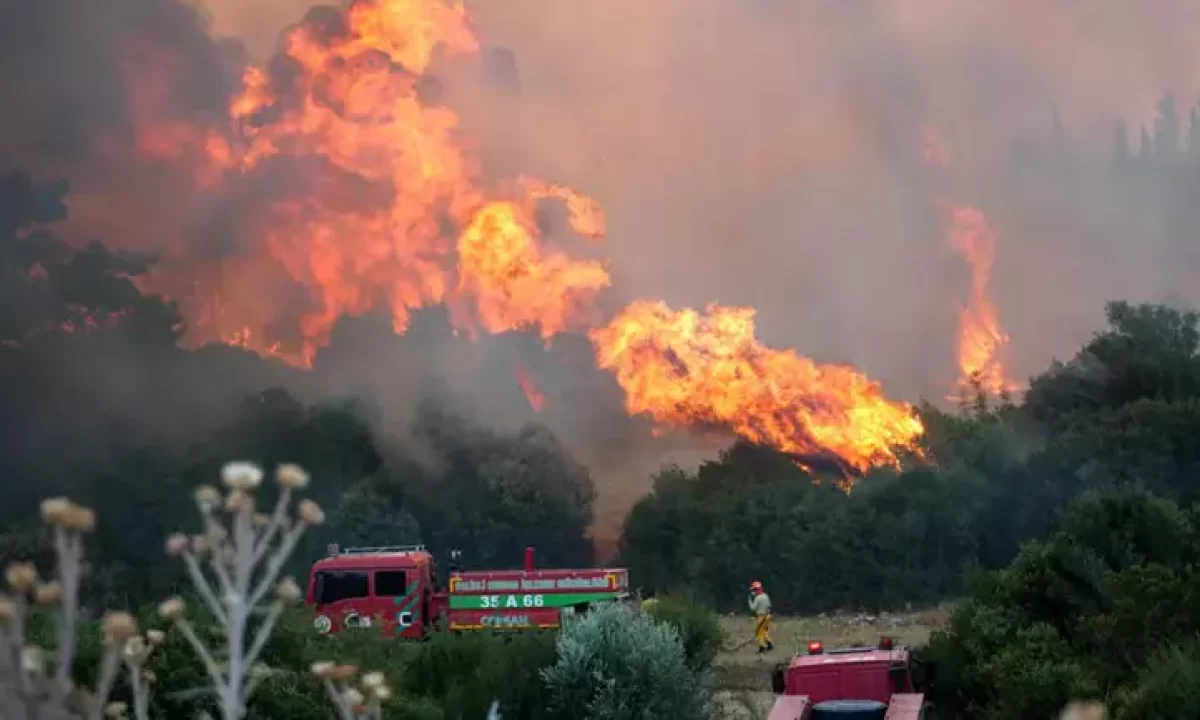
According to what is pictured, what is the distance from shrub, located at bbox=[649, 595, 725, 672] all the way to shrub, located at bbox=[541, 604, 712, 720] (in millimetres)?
2601

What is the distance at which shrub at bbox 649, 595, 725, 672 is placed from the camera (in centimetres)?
1878

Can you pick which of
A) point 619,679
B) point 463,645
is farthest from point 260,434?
point 619,679

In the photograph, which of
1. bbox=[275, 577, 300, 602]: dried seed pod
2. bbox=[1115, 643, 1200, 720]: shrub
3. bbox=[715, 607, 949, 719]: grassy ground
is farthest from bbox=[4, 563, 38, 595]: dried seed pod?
bbox=[715, 607, 949, 719]: grassy ground

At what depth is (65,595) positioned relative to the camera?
10.7 feet

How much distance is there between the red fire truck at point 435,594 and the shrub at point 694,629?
3.97 m

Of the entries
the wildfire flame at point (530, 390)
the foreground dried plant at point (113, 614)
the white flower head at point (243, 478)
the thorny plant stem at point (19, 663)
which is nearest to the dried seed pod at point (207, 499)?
the foreground dried plant at point (113, 614)

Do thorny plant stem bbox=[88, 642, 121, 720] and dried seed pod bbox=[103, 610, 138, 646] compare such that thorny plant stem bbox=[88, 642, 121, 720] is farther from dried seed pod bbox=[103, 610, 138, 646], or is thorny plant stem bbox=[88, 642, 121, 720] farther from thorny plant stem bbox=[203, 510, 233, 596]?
thorny plant stem bbox=[203, 510, 233, 596]

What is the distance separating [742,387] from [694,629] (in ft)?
74.8

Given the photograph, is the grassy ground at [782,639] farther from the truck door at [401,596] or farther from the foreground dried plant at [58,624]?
the foreground dried plant at [58,624]

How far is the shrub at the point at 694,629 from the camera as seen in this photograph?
1878 cm

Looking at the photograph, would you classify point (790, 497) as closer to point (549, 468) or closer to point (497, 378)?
point (549, 468)

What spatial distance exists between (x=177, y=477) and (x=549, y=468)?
11.7 m

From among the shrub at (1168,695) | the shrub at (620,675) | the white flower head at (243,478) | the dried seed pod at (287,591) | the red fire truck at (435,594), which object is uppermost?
the red fire truck at (435,594)

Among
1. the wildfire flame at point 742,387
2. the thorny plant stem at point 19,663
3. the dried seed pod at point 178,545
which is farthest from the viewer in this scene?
the wildfire flame at point 742,387
